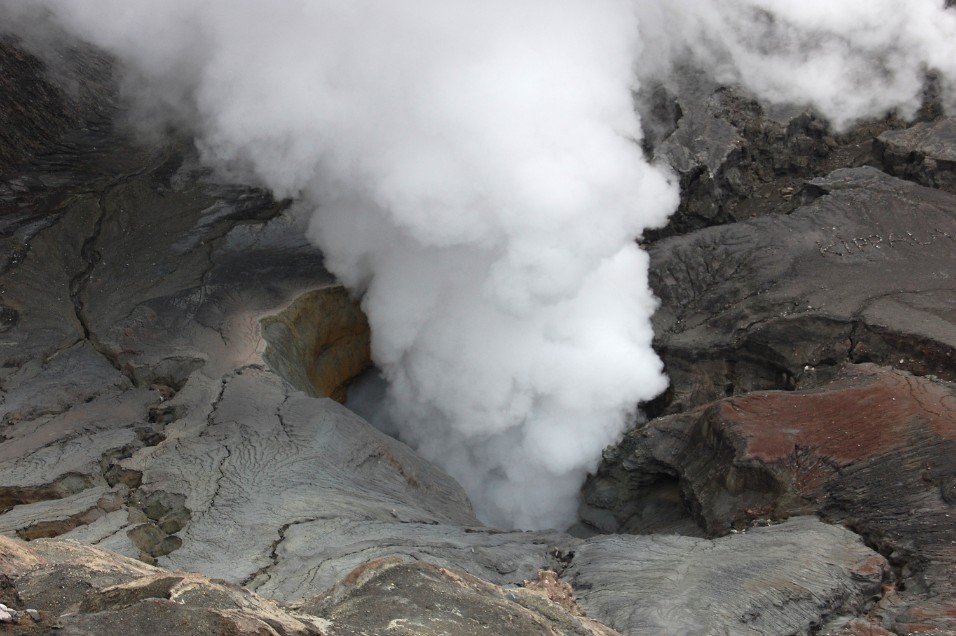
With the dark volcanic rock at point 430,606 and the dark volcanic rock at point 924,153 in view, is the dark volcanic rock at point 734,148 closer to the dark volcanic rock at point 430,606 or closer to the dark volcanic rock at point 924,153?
the dark volcanic rock at point 924,153

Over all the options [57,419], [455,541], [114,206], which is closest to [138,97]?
[114,206]

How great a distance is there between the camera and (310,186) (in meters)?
11.9

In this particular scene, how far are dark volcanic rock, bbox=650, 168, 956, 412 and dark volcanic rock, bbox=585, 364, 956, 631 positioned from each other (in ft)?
3.31

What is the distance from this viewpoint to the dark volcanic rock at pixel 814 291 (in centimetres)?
896

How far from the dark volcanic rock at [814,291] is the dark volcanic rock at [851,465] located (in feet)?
3.31

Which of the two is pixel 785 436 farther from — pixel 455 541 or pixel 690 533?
pixel 455 541

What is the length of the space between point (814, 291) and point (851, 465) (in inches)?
133

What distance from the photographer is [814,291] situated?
384 inches

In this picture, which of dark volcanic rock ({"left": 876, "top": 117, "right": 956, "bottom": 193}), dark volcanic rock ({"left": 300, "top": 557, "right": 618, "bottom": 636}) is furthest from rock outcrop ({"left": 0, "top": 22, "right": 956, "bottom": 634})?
dark volcanic rock ({"left": 876, "top": 117, "right": 956, "bottom": 193})

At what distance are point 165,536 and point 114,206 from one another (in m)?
6.72

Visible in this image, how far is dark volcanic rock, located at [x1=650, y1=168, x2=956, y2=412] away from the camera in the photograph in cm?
896

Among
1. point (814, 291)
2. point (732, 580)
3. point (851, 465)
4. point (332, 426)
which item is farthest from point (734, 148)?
point (732, 580)

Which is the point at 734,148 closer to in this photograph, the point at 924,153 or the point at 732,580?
the point at 924,153

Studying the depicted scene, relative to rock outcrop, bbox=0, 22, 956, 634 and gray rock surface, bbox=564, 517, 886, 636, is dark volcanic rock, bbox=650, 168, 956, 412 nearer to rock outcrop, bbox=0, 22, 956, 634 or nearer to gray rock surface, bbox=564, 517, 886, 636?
rock outcrop, bbox=0, 22, 956, 634
